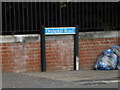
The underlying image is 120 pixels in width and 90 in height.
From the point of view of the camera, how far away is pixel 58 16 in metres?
11.9

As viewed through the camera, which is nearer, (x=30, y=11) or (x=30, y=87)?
(x=30, y=87)

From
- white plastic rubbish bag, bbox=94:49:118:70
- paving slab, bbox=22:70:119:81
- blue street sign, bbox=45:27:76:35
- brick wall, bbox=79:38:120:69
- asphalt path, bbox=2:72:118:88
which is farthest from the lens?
brick wall, bbox=79:38:120:69

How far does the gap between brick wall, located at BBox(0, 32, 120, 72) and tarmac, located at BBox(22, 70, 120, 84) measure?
0.38 meters

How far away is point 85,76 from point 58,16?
7.78 feet

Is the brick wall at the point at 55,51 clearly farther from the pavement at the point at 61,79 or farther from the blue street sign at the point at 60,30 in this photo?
the pavement at the point at 61,79

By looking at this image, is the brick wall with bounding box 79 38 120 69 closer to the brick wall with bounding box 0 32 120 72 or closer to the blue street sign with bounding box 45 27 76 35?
the brick wall with bounding box 0 32 120 72

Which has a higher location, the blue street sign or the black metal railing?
the black metal railing

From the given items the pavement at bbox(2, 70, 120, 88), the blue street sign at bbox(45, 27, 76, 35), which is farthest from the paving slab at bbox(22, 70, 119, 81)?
the blue street sign at bbox(45, 27, 76, 35)

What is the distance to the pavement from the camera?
29.9 ft

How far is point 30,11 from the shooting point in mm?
11594

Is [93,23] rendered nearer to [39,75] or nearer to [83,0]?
[83,0]

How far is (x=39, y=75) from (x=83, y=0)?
309 centimetres

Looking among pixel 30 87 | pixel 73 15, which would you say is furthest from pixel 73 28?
pixel 30 87

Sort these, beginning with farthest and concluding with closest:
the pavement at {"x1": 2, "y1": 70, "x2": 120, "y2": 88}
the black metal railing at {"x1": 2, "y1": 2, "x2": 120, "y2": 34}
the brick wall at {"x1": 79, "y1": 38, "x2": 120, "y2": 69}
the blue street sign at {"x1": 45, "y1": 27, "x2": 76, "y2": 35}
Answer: the brick wall at {"x1": 79, "y1": 38, "x2": 120, "y2": 69} < the blue street sign at {"x1": 45, "y1": 27, "x2": 76, "y2": 35} < the black metal railing at {"x1": 2, "y1": 2, "x2": 120, "y2": 34} < the pavement at {"x1": 2, "y1": 70, "x2": 120, "y2": 88}
